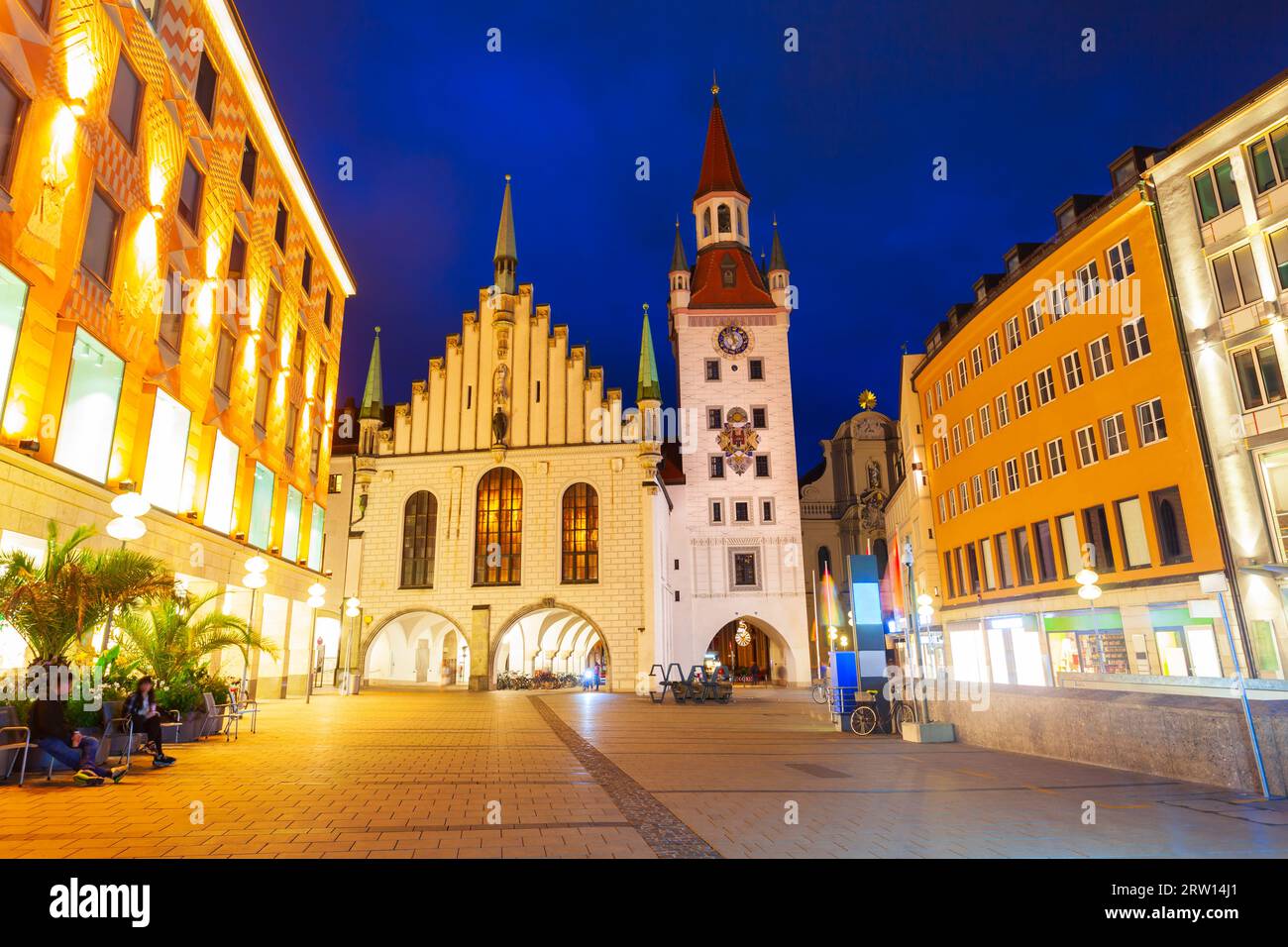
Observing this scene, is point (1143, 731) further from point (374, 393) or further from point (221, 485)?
point (374, 393)

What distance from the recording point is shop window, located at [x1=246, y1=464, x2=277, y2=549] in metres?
22.2

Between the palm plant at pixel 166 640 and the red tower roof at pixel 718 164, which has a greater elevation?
the red tower roof at pixel 718 164

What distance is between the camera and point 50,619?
930 cm

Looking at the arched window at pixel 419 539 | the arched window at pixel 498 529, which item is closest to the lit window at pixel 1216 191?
the arched window at pixel 498 529

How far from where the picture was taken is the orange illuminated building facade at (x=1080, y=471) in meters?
19.7

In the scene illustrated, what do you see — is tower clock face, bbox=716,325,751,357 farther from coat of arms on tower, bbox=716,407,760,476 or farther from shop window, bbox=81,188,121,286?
shop window, bbox=81,188,121,286

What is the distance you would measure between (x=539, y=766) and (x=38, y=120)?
13041 mm

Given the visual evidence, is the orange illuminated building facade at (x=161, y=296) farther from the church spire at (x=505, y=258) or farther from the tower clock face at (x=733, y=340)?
the tower clock face at (x=733, y=340)

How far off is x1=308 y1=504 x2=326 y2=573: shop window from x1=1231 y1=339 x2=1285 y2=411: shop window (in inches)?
1174

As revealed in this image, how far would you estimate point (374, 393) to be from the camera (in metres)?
36.9

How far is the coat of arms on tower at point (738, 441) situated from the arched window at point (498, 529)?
14371 millimetres

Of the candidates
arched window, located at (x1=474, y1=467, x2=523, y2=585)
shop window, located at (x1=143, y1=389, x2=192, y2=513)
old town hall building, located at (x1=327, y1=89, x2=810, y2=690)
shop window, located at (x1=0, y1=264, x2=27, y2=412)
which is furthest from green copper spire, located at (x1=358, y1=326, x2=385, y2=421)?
shop window, located at (x1=0, y1=264, x2=27, y2=412)

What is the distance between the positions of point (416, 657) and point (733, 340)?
26577 mm

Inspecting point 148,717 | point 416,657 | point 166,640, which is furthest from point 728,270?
point 148,717
